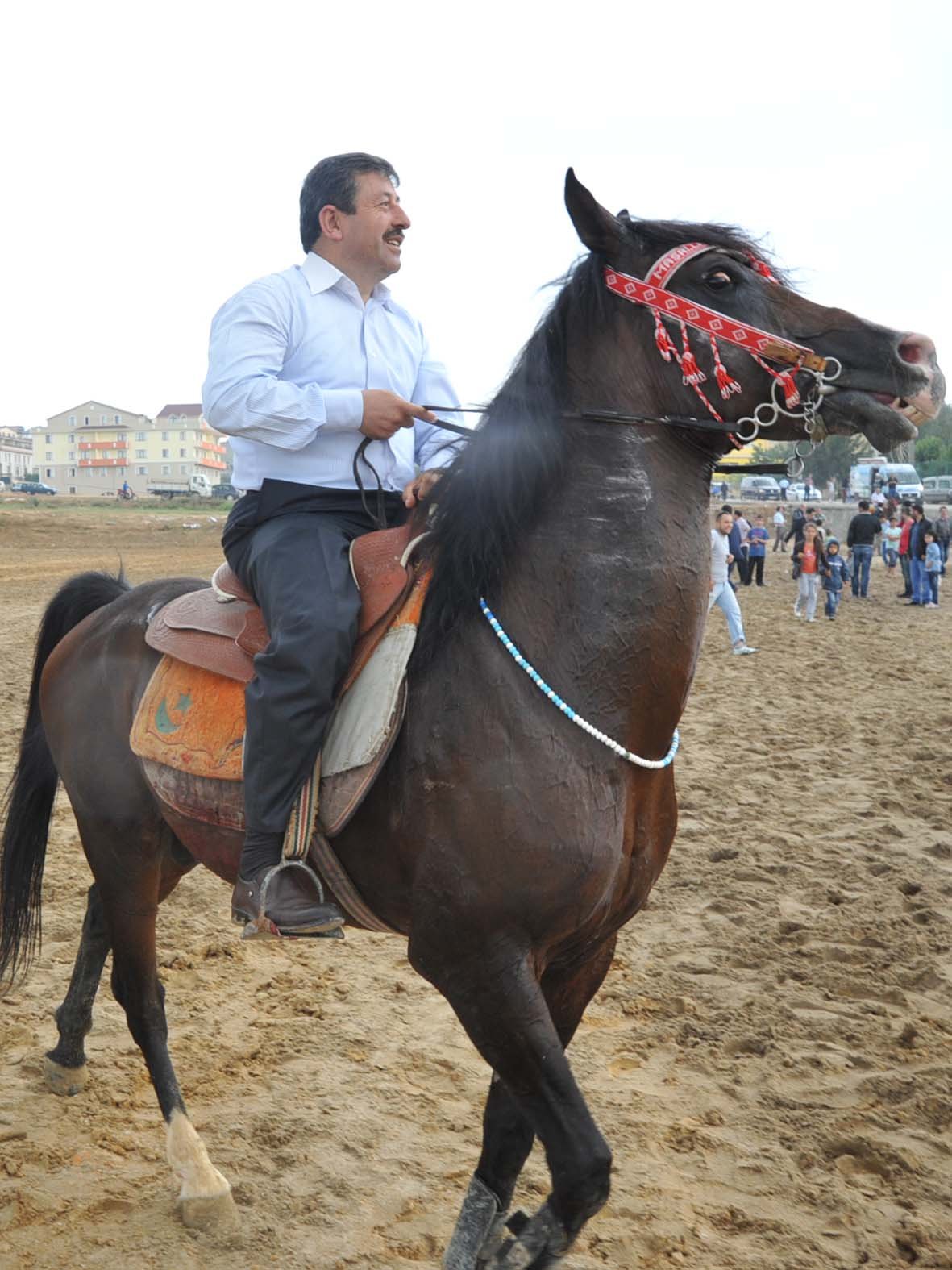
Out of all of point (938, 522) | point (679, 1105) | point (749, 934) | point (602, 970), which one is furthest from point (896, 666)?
point (938, 522)

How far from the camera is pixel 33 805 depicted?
457cm

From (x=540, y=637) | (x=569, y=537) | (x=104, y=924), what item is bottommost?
(x=104, y=924)

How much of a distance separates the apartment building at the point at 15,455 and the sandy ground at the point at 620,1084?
139317 millimetres

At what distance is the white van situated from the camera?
54750mm

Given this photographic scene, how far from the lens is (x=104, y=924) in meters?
4.43

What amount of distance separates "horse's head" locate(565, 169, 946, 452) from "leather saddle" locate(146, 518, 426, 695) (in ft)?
2.83

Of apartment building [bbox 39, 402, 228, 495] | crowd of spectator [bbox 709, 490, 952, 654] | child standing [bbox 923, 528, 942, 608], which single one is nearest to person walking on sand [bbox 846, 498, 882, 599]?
crowd of spectator [bbox 709, 490, 952, 654]

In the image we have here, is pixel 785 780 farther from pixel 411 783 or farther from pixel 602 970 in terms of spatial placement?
pixel 411 783

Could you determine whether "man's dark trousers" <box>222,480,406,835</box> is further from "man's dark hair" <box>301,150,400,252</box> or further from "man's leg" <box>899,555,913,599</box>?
"man's leg" <box>899,555,913,599</box>

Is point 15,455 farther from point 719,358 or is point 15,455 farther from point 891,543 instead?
point 719,358

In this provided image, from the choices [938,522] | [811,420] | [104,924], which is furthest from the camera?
[938,522]

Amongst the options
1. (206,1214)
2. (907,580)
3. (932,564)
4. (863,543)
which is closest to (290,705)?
(206,1214)

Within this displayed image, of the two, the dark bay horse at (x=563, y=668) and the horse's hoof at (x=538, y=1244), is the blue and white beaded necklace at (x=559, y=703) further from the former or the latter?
the horse's hoof at (x=538, y=1244)

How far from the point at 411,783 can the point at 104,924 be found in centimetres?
220
